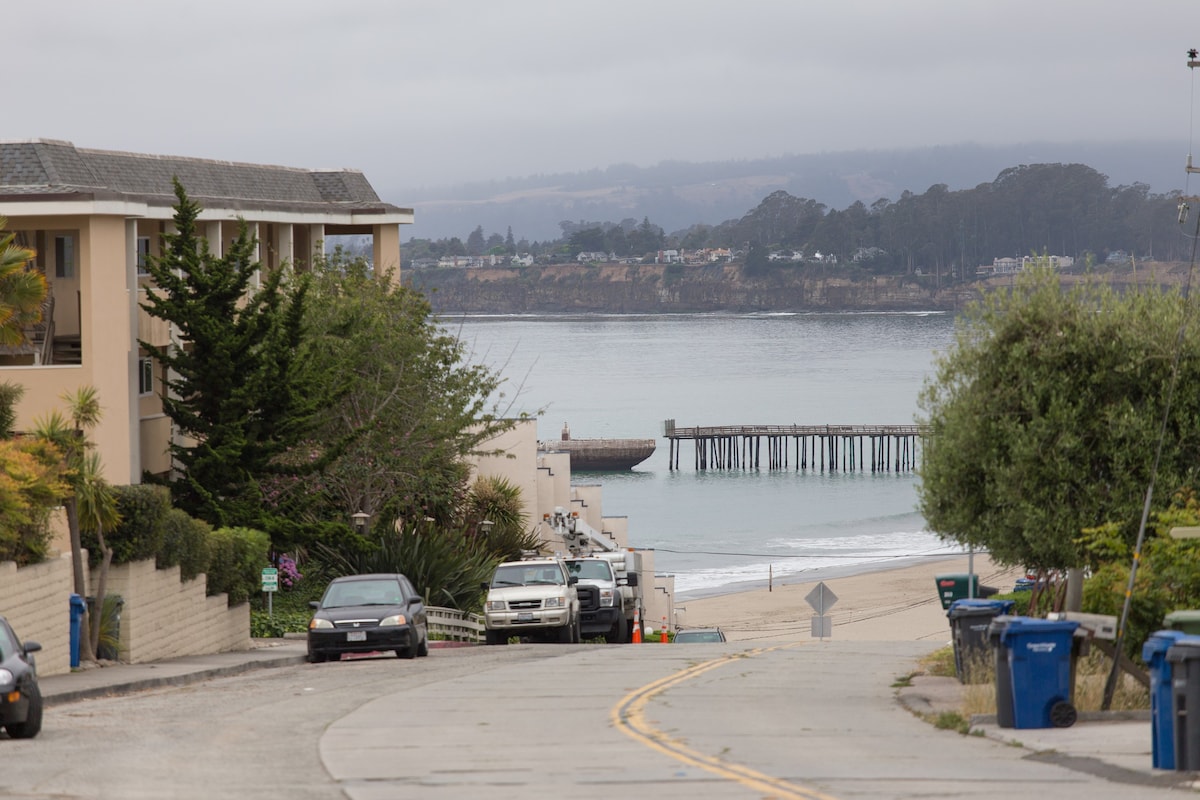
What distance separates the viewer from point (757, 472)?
13788 cm

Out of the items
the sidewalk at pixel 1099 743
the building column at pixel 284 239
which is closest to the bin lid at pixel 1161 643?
the sidewalk at pixel 1099 743

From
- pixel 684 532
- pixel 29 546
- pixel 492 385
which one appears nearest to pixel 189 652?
pixel 29 546

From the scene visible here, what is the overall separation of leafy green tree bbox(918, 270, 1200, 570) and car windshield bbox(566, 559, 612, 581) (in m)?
18.4

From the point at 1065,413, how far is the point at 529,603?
15480 millimetres

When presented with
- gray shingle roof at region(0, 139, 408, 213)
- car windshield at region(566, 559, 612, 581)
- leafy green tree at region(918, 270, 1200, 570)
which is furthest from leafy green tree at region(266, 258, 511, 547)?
leafy green tree at region(918, 270, 1200, 570)

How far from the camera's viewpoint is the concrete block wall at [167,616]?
25.0 metres

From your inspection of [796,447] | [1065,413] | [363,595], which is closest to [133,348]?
[363,595]

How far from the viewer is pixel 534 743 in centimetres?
1495

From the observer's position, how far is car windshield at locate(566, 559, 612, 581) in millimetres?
37375

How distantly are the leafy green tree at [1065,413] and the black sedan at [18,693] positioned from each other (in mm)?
10726

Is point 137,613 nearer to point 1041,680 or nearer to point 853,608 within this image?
point 1041,680

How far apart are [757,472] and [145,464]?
Answer: 330 ft

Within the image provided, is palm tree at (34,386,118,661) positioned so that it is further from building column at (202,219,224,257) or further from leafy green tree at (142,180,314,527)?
building column at (202,219,224,257)

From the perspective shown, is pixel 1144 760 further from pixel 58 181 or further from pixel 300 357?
pixel 58 181
